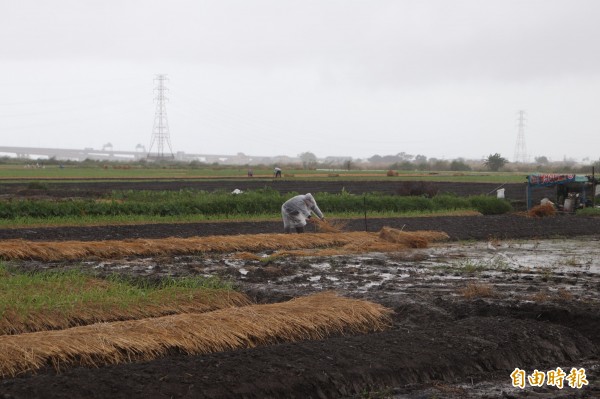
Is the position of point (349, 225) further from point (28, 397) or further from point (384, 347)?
point (28, 397)

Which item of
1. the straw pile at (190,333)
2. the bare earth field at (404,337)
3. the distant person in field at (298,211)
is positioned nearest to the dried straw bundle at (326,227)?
the distant person in field at (298,211)

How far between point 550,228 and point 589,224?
6.17 feet

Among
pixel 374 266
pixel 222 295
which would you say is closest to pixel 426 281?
pixel 374 266

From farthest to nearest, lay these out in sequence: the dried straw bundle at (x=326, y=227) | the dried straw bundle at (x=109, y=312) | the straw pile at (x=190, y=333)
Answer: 1. the dried straw bundle at (x=326, y=227)
2. the dried straw bundle at (x=109, y=312)
3. the straw pile at (x=190, y=333)

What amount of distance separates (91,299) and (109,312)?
1.43 feet

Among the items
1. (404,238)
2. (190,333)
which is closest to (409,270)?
(404,238)

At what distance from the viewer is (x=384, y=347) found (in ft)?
25.4

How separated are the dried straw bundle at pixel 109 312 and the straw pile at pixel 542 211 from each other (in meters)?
18.1

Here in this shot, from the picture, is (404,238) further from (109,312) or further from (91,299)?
(109,312)

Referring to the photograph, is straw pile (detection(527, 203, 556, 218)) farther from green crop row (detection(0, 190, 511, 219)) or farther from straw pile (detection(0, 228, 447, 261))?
straw pile (detection(0, 228, 447, 261))

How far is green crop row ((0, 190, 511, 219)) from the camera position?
23.4m

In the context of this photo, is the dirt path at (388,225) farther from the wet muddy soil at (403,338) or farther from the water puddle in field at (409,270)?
the wet muddy soil at (403,338)

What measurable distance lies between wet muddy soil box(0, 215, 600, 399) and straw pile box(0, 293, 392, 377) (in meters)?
0.23

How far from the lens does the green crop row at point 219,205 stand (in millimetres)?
23359
